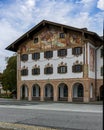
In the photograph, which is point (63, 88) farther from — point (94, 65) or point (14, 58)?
point (14, 58)

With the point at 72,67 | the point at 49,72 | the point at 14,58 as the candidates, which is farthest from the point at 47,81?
the point at 14,58

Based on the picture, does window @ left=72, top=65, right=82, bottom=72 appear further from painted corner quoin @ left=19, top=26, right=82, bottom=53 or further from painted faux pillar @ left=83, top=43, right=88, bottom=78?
painted corner quoin @ left=19, top=26, right=82, bottom=53

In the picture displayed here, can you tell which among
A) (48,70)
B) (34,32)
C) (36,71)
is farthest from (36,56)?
(34,32)

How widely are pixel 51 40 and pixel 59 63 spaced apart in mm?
3817

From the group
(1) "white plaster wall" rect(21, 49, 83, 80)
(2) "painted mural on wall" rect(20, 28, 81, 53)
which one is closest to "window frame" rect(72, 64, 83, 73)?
(1) "white plaster wall" rect(21, 49, 83, 80)

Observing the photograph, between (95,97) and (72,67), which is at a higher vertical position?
(72,67)

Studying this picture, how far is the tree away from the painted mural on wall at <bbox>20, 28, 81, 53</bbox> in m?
13.3

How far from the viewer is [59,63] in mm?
45406

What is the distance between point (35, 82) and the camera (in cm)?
4794

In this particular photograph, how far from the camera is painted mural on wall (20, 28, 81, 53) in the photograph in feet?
146

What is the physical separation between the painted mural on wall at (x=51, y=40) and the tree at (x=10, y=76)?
43.6 ft

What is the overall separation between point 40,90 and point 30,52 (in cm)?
625

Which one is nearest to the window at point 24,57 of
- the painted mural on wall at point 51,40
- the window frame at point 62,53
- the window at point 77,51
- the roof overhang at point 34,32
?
the painted mural on wall at point 51,40

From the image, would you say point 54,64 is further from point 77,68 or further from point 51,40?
point 77,68
